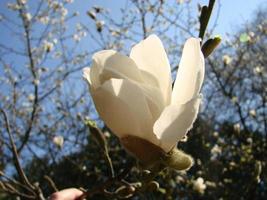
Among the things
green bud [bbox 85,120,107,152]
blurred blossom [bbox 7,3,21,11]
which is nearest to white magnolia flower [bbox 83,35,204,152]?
green bud [bbox 85,120,107,152]

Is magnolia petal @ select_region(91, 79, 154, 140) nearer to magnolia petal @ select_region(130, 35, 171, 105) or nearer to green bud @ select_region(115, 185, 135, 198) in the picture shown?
magnolia petal @ select_region(130, 35, 171, 105)

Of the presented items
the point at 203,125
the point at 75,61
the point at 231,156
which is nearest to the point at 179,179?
the point at 231,156

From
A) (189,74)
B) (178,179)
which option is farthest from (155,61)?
(178,179)

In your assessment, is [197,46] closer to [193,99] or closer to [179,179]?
[193,99]

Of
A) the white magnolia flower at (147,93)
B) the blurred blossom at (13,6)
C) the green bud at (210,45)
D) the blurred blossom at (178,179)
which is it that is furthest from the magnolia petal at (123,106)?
the blurred blossom at (13,6)

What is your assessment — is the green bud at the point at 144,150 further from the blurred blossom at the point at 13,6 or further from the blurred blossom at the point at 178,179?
the blurred blossom at the point at 13,6

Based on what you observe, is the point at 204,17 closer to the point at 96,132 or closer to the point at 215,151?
the point at 96,132
